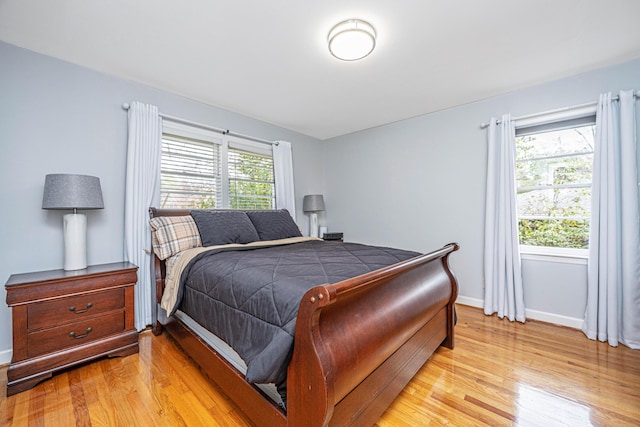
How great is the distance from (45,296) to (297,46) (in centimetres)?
247

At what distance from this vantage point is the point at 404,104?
3141 mm

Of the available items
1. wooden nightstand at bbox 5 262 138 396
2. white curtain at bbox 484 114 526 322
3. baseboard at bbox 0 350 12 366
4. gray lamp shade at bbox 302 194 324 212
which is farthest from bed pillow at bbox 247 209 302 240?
white curtain at bbox 484 114 526 322

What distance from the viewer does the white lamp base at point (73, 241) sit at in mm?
1992

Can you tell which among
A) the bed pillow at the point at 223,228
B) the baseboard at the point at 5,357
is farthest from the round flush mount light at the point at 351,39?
the baseboard at the point at 5,357

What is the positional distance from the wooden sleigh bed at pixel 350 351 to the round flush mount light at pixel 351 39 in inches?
60.8

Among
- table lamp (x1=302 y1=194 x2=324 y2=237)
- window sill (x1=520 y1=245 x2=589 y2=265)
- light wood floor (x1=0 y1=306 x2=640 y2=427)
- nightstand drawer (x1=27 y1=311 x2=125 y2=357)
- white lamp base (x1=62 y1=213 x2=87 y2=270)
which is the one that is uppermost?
table lamp (x1=302 y1=194 x2=324 y2=237)

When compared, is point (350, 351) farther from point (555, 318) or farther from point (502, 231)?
point (555, 318)

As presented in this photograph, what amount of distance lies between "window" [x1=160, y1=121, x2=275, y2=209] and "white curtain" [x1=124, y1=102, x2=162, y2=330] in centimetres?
18

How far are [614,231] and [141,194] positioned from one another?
4240 mm

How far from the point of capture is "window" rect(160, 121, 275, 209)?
9.30ft

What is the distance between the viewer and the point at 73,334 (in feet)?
6.00

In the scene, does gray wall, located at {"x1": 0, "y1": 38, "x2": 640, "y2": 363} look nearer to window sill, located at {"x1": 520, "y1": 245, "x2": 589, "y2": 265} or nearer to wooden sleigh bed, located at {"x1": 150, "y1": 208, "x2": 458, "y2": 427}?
window sill, located at {"x1": 520, "y1": 245, "x2": 589, "y2": 265}

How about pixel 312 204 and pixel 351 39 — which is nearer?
pixel 351 39

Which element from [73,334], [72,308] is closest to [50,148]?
[72,308]
